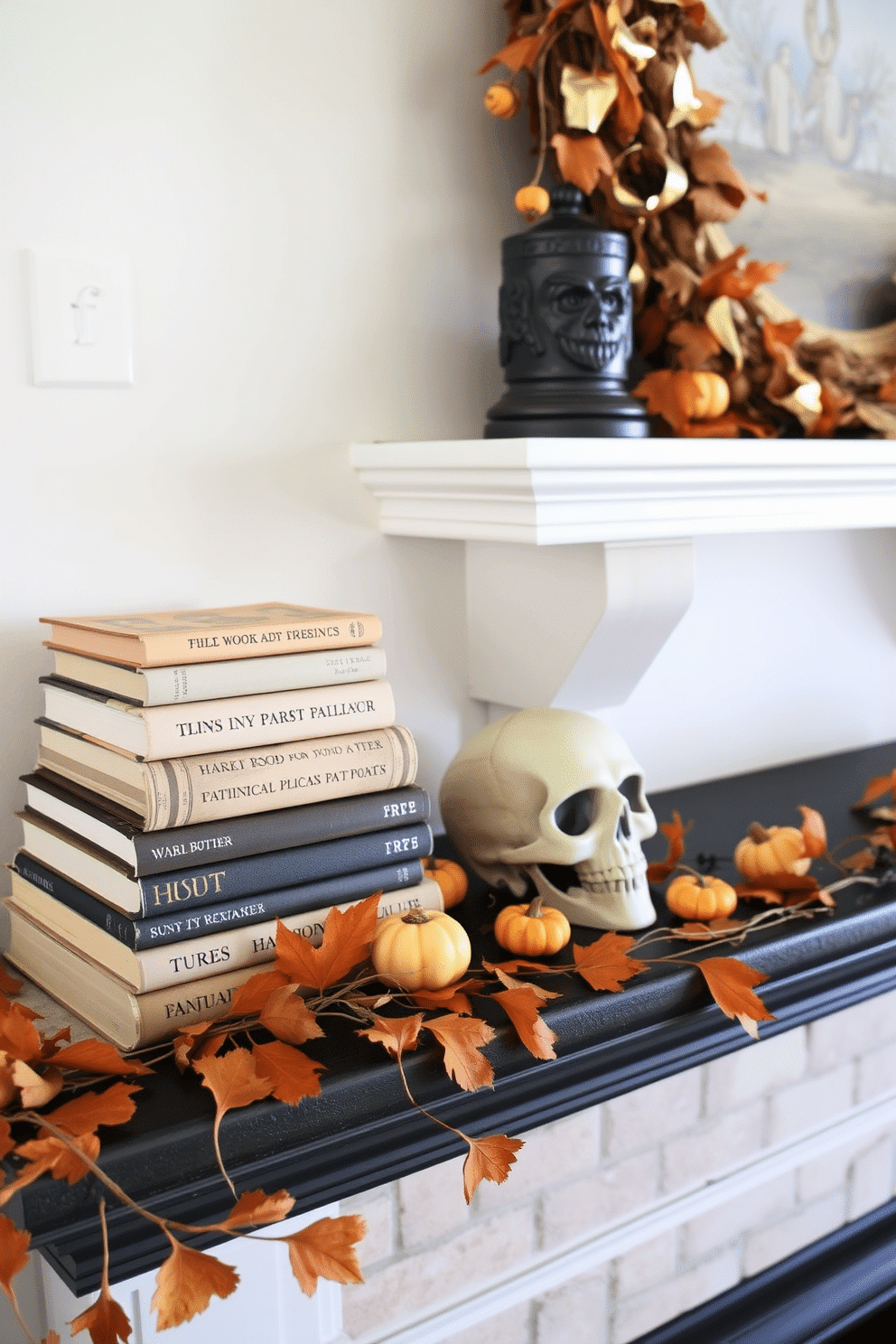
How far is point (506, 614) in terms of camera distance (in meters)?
1.01

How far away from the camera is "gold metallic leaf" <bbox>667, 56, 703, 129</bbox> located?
0.92 meters

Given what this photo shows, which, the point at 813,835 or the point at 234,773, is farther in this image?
the point at 813,835

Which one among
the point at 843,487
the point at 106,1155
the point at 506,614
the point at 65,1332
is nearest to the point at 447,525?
the point at 506,614

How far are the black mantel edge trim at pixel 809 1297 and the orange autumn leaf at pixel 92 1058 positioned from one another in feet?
2.77

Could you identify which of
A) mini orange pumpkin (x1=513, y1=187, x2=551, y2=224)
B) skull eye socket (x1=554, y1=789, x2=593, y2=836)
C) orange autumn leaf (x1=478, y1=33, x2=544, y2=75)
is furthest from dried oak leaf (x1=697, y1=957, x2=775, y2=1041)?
orange autumn leaf (x1=478, y1=33, x2=544, y2=75)

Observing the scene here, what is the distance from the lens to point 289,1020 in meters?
0.64

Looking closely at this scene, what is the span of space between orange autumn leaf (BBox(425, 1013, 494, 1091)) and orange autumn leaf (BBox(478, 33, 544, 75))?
0.75m

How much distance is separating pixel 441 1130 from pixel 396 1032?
103 millimetres

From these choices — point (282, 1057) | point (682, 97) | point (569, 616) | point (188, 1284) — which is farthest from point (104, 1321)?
point (682, 97)

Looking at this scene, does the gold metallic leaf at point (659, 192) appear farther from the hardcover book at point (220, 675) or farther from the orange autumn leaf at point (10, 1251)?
the orange autumn leaf at point (10, 1251)

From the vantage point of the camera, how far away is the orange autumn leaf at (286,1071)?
611 mm

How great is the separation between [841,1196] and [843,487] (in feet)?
2.90

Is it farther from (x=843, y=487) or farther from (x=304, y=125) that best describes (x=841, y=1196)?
(x=304, y=125)

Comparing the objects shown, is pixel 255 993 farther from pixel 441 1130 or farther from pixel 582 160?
pixel 582 160
